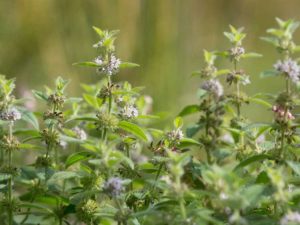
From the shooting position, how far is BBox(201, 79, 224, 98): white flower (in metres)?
1.59

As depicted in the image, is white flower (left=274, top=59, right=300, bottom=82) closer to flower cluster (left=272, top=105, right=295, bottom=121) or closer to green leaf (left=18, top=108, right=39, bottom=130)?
flower cluster (left=272, top=105, right=295, bottom=121)

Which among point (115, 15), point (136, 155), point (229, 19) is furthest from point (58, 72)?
point (136, 155)

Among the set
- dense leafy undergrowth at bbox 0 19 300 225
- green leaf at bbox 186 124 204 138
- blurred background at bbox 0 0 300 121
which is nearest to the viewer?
dense leafy undergrowth at bbox 0 19 300 225

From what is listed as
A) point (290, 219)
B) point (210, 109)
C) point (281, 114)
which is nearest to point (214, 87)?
point (210, 109)

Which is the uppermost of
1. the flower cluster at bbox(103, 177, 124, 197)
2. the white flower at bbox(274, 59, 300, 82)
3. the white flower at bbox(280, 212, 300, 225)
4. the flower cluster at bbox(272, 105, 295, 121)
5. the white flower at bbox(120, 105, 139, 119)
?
the white flower at bbox(120, 105, 139, 119)

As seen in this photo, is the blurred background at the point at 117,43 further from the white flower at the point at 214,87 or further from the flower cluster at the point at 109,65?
the white flower at the point at 214,87

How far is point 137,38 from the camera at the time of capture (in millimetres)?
4359

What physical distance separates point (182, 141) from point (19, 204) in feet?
1.33

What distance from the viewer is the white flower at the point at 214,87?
1.59 m

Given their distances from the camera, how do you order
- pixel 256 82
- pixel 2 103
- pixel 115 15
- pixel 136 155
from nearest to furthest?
pixel 2 103 → pixel 136 155 → pixel 115 15 → pixel 256 82

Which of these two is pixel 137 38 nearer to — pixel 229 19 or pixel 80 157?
pixel 229 19

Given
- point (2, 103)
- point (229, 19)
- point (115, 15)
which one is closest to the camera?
point (2, 103)

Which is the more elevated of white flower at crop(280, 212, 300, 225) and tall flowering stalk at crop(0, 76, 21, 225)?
tall flowering stalk at crop(0, 76, 21, 225)

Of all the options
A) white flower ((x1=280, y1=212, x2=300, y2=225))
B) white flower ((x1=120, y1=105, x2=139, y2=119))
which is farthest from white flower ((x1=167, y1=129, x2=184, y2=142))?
white flower ((x1=280, y1=212, x2=300, y2=225))
